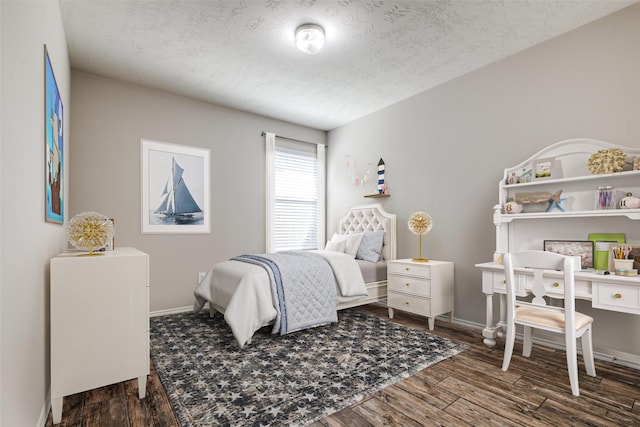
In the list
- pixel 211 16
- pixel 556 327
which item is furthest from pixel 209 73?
pixel 556 327

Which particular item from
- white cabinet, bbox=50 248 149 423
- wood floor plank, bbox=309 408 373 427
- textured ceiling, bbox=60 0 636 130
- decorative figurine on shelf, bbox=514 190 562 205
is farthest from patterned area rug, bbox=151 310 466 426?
textured ceiling, bbox=60 0 636 130

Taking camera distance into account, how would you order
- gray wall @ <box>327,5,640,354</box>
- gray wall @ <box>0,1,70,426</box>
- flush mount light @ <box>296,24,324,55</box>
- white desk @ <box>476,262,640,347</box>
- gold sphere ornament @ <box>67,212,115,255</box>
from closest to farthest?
gray wall @ <box>0,1,70,426</box>, gold sphere ornament @ <box>67,212,115,255</box>, white desk @ <box>476,262,640,347</box>, gray wall @ <box>327,5,640,354</box>, flush mount light @ <box>296,24,324,55</box>

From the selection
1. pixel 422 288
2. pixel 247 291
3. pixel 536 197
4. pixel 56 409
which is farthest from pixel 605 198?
pixel 56 409

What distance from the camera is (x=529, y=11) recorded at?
8.58 ft

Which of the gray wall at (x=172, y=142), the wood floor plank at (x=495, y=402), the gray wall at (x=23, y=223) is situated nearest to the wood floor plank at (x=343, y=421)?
the wood floor plank at (x=495, y=402)

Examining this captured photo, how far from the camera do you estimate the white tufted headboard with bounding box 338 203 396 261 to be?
4.36m

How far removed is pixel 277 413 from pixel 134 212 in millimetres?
3052

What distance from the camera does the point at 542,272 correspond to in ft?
7.64

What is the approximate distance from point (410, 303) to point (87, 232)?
3.01 m

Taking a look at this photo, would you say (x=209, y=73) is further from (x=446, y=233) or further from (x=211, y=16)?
(x=446, y=233)

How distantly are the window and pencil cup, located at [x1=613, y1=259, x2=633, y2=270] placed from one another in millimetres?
3820

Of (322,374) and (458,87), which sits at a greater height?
(458,87)

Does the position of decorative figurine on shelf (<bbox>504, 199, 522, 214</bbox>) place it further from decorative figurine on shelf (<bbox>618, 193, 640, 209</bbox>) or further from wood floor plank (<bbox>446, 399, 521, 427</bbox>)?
wood floor plank (<bbox>446, 399, 521, 427</bbox>)

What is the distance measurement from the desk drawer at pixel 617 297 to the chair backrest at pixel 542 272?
198mm
